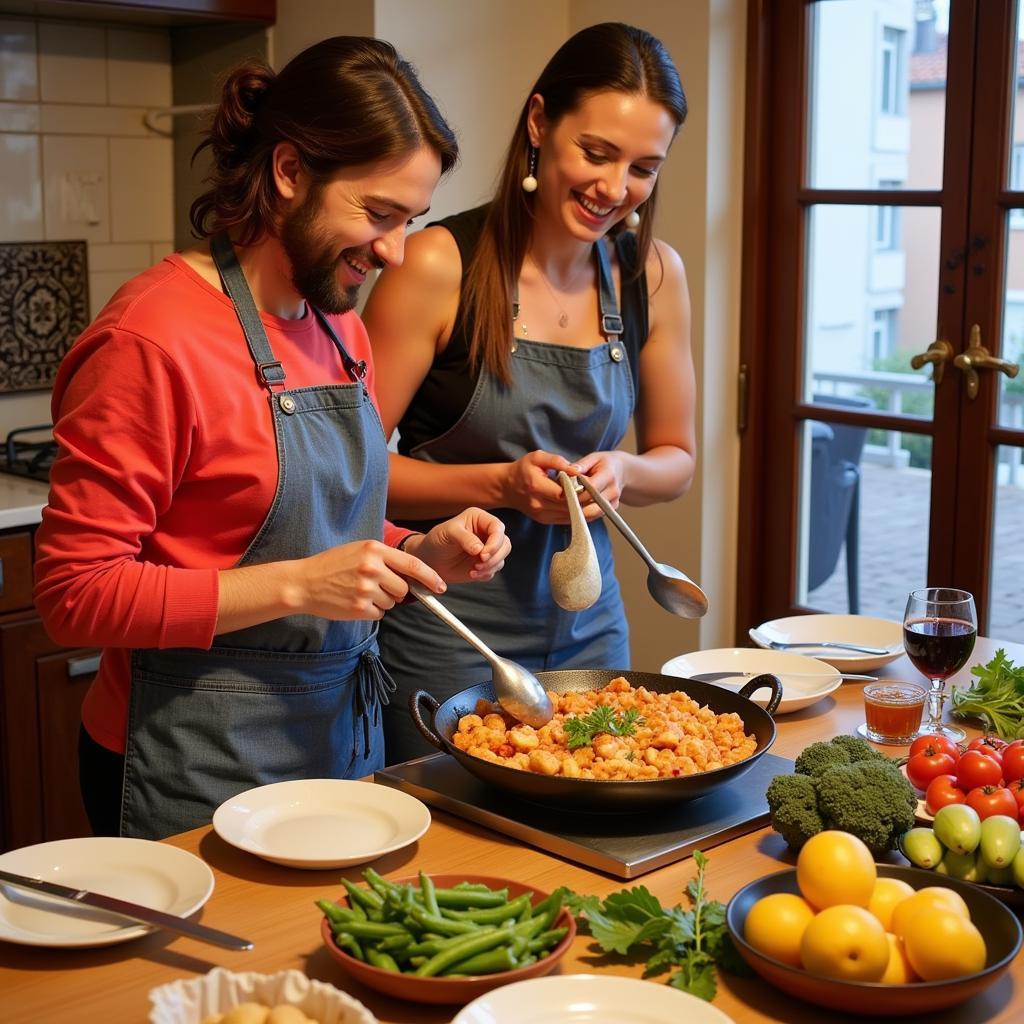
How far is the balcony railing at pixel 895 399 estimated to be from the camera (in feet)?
10.0

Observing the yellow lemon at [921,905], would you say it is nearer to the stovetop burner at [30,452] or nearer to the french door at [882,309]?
the french door at [882,309]

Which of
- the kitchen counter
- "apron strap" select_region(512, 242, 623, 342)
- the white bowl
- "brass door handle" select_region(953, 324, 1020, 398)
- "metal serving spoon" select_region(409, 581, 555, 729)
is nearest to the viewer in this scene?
the white bowl

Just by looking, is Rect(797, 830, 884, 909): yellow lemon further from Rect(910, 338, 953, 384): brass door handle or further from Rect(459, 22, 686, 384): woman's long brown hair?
Rect(910, 338, 953, 384): brass door handle

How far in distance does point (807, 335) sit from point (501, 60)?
3.30ft

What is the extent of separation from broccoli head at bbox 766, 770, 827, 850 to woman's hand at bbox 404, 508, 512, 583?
52 centimetres

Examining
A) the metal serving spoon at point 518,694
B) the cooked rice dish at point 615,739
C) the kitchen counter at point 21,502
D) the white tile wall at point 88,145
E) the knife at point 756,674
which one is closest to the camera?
→ the cooked rice dish at point 615,739

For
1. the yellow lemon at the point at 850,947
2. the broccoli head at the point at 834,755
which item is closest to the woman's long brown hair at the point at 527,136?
the broccoli head at the point at 834,755

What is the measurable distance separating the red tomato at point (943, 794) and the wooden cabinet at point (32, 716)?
196 centimetres

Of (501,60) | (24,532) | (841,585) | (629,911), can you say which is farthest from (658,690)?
(501,60)

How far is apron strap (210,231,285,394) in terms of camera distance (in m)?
1.66

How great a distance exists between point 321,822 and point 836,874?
568 millimetres

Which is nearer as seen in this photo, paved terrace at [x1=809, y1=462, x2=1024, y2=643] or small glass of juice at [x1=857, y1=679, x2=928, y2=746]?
small glass of juice at [x1=857, y1=679, x2=928, y2=746]

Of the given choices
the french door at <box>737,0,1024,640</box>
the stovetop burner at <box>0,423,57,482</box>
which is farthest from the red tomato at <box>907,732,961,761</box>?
the stovetop burner at <box>0,423,57,482</box>

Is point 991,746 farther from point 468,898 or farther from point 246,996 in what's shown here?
point 246,996
